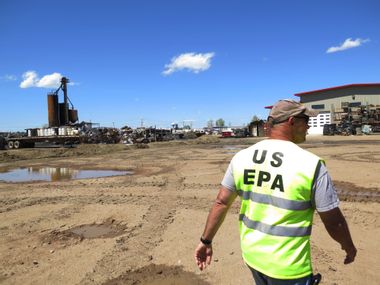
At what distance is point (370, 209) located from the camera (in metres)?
7.79

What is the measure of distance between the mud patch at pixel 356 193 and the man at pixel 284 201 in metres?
6.90

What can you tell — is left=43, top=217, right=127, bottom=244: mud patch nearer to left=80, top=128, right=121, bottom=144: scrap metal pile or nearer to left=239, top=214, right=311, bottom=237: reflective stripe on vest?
left=239, top=214, right=311, bottom=237: reflective stripe on vest

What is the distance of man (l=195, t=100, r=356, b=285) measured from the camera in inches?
88.7

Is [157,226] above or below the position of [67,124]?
below

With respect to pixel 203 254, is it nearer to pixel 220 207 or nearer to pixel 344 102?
pixel 220 207

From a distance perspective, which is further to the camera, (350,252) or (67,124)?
(67,124)

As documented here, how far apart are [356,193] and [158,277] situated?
640 cm

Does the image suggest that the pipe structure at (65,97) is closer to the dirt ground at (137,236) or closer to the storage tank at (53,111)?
the storage tank at (53,111)

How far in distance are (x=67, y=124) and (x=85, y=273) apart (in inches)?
1591

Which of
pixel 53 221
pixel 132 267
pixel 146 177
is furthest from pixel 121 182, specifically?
pixel 132 267

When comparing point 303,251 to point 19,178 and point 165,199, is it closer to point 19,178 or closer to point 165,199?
point 165,199

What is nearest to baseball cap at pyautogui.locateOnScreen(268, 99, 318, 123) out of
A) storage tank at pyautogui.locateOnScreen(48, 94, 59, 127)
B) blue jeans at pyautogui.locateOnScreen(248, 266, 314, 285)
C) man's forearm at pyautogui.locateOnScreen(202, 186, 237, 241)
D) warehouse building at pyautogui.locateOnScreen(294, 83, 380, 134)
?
man's forearm at pyautogui.locateOnScreen(202, 186, 237, 241)

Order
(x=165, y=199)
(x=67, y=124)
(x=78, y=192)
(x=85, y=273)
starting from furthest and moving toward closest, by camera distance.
Answer: (x=67, y=124), (x=78, y=192), (x=165, y=199), (x=85, y=273)

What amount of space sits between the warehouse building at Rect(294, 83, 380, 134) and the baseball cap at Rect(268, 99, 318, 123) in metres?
50.3
